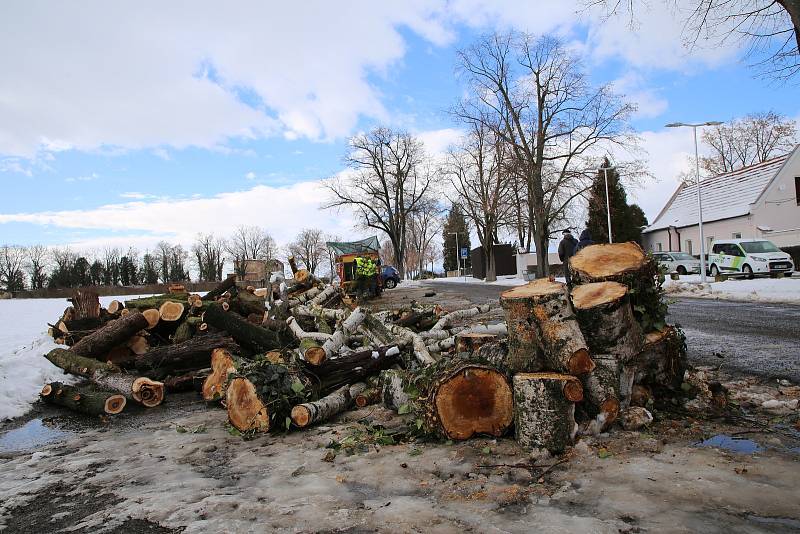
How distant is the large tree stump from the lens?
14.1 feet

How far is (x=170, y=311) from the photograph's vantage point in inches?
356

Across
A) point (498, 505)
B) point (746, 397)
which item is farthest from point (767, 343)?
point (498, 505)

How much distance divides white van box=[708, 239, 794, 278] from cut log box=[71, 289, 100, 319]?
2422 cm

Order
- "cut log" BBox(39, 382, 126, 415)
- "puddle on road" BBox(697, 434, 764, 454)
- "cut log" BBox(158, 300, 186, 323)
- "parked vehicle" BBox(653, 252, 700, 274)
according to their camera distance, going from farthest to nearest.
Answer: "parked vehicle" BBox(653, 252, 700, 274) → "cut log" BBox(158, 300, 186, 323) → "cut log" BBox(39, 382, 126, 415) → "puddle on road" BBox(697, 434, 764, 454)

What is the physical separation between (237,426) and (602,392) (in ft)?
11.0

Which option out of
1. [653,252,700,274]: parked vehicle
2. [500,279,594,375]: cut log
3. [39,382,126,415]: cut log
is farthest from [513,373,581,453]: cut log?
[653,252,700,274]: parked vehicle

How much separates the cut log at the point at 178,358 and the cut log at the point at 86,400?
1069 mm

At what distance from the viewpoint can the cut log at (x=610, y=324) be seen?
3.84m

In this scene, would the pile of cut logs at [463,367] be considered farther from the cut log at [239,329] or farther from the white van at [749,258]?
the white van at [749,258]

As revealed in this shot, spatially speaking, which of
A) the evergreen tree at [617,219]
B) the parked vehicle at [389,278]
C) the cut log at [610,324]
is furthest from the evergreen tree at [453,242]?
the cut log at [610,324]

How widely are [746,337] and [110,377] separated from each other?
921 centimetres

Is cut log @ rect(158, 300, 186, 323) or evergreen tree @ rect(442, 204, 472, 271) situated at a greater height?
evergreen tree @ rect(442, 204, 472, 271)

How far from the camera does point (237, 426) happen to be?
16.1ft

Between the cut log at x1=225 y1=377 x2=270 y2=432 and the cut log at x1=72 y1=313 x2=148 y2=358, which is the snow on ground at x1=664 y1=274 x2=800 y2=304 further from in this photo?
the cut log at x1=72 y1=313 x2=148 y2=358
